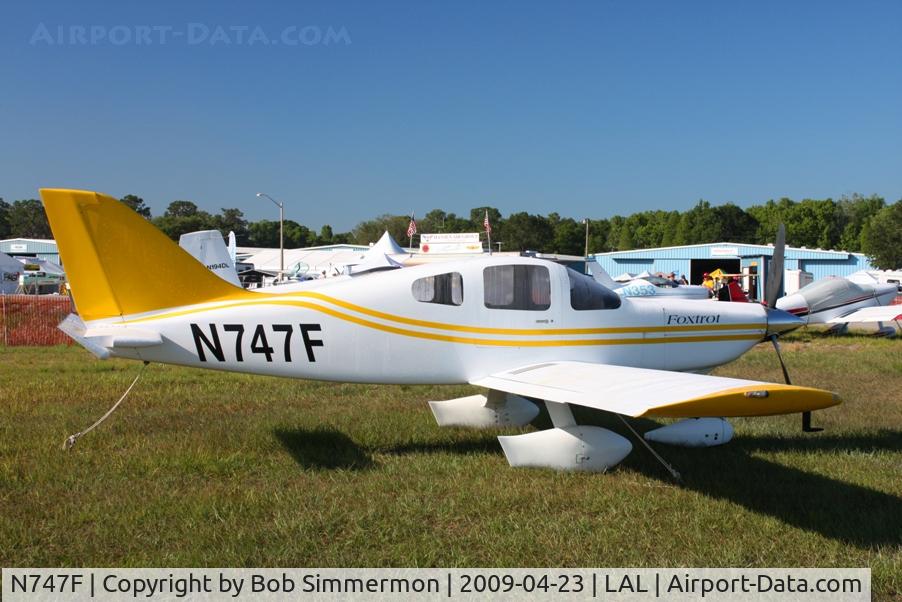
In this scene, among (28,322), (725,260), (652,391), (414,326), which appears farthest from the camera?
(725,260)

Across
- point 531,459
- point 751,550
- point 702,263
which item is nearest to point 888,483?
point 751,550

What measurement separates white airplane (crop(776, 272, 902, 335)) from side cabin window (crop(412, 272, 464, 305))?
13131 millimetres

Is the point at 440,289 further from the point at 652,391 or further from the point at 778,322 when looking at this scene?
the point at 778,322

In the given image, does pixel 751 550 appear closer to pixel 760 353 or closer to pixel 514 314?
pixel 514 314

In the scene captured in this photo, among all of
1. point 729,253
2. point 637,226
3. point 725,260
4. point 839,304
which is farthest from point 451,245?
point 637,226

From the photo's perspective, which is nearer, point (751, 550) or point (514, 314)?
point (751, 550)

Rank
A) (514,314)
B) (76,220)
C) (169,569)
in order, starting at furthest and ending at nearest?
(514,314)
(76,220)
(169,569)

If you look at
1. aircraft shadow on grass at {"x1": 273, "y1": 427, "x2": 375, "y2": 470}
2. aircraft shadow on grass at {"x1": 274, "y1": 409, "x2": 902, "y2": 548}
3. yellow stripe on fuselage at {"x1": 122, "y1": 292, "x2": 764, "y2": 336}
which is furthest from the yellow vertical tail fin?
aircraft shadow on grass at {"x1": 274, "y1": 409, "x2": 902, "y2": 548}

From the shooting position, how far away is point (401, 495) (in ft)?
18.0

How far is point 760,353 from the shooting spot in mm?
14930

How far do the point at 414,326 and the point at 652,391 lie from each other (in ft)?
8.03

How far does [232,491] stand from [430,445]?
227 cm

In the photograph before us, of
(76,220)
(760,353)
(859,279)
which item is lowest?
(760,353)

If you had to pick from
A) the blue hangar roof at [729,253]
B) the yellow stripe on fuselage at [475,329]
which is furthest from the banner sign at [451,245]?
the yellow stripe on fuselage at [475,329]
